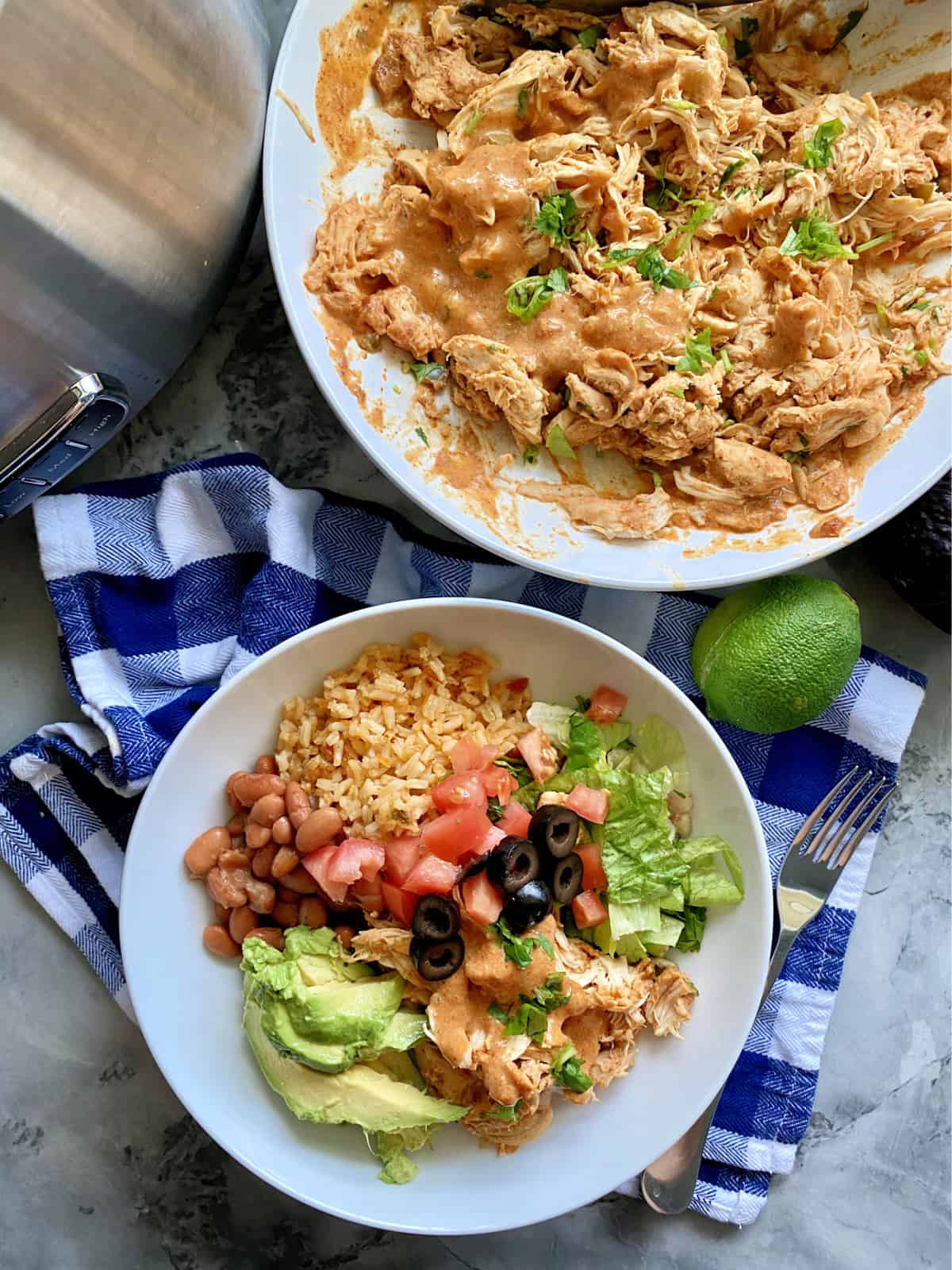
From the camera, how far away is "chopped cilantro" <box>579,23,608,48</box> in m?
2.08

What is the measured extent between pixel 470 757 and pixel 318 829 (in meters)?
0.32

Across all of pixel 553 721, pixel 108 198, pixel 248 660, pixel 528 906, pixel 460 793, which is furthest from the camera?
pixel 248 660

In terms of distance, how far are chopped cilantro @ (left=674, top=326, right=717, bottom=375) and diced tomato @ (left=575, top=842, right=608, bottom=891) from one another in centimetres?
94

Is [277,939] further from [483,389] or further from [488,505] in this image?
[483,389]

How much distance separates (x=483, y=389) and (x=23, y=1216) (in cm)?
203

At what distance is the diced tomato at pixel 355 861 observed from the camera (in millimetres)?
1954

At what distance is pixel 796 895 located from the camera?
2244 mm

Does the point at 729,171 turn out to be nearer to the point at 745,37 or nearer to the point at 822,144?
the point at 822,144

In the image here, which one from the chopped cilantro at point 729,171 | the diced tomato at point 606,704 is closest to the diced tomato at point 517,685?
the diced tomato at point 606,704

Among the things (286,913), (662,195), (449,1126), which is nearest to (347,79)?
(662,195)

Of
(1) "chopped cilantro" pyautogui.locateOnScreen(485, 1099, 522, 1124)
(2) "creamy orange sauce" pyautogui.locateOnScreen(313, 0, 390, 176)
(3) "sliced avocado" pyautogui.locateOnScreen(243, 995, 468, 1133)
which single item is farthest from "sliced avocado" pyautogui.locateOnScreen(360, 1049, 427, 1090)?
(2) "creamy orange sauce" pyautogui.locateOnScreen(313, 0, 390, 176)

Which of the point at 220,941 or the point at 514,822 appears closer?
the point at 514,822

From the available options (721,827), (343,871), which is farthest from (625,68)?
(343,871)

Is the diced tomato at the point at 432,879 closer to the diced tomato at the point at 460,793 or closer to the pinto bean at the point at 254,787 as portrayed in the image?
the diced tomato at the point at 460,793
